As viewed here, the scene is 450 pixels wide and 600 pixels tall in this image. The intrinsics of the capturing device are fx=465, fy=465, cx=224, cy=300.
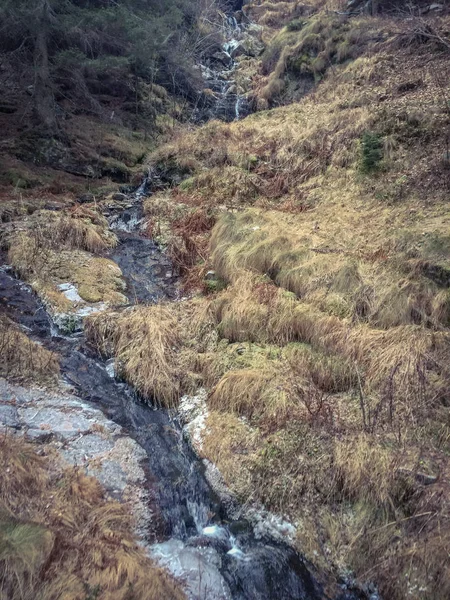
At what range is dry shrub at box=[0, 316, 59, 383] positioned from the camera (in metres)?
5.90

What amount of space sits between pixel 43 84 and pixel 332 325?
43.5 feet

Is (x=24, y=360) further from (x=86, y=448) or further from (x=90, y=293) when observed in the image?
(x=90, y=293)

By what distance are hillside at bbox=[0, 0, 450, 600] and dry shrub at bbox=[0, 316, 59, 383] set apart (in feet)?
0.24

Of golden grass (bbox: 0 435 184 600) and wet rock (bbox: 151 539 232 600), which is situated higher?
golden grass (bbox: 0 435 184 600)

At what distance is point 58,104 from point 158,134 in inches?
144

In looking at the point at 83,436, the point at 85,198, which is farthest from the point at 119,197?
the point at 83,436

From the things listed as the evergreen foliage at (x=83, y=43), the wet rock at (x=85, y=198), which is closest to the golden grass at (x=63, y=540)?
the wet rock at (x=85, y=198)

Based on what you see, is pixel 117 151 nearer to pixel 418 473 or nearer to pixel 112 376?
pixel 112 376

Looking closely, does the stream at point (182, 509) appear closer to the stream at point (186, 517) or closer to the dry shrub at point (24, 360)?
the stream at point (186, 517)

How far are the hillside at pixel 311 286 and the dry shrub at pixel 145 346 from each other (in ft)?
0.09

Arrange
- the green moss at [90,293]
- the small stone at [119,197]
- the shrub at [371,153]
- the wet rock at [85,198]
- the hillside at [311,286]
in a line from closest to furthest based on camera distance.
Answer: the hillside at [311,286], the green moss at [90,293], the shrub at [371,153], the wet rock at [85,198], the small stone at [119,197]

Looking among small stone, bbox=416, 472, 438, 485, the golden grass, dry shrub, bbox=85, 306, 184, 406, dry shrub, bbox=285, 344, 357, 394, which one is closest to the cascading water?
dry shrub, bbox=85, 306, 184, 406

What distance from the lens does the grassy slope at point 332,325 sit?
3877mm

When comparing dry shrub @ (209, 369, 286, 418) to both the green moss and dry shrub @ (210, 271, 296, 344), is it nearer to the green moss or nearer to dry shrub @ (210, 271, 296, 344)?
dry shrub @ (210, 271, 296, 344)
